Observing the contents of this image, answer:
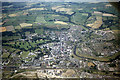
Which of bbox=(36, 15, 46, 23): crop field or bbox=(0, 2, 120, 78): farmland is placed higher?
bbox=(36, 15, 46, 23): crop field

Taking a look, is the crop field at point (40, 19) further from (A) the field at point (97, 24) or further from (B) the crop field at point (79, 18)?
(A) the field at point (97, 24)

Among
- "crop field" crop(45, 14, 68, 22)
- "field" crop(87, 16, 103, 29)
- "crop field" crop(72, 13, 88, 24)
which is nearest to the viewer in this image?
"field" crop(87, 16, 103, 29)

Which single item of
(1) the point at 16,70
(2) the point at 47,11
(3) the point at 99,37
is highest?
(2) the point at 47,11

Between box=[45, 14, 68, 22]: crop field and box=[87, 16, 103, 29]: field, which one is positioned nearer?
box=[87, 16, 103, 29]: field

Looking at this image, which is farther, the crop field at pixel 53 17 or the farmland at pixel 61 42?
the crop field at pixel 53 17

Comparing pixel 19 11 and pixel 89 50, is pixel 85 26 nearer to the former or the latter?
pixel 89 50

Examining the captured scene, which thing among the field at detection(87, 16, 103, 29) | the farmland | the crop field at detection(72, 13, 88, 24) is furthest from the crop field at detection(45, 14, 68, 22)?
the field at detection(87, 16, 103, 29)

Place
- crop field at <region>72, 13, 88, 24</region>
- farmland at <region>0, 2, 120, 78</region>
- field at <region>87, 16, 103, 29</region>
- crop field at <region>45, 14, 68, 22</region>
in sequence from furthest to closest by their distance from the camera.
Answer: crop field at <region>45, 14, 68, 22</region>
crop field at <region>72, 13, 88, 24</region>
field at <region>87, 16, 103, 29</region>
farmland at <region>0, 2, 120, 78</region>

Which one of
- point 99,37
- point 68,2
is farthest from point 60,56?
point 68,2

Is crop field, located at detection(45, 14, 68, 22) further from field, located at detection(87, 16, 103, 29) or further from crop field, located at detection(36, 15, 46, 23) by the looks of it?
field, located at detection(87, 16, 103, 29)

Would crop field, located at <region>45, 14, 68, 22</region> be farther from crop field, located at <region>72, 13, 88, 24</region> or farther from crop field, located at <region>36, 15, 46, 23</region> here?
crop field, located at <region>72, 13, 88, 24</region>

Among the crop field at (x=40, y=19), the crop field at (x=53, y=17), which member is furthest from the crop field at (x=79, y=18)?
the crop field at (x=40, y=19)
